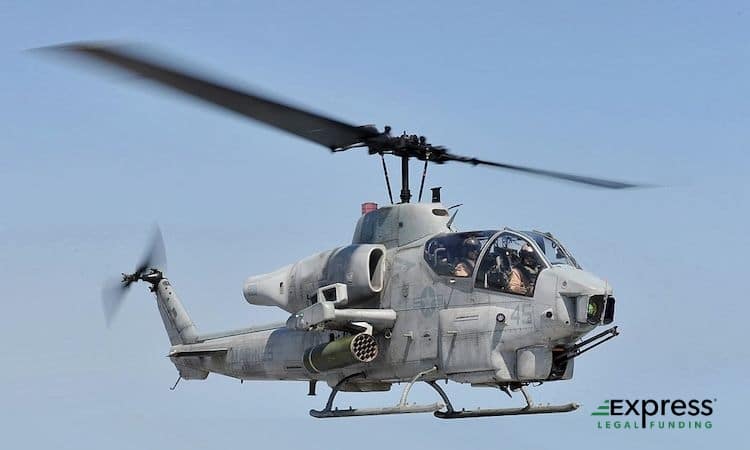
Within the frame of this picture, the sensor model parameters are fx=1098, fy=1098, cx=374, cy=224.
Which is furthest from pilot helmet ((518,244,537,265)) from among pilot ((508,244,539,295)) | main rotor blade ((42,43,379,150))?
main rotor blade ((42,43,379,150))

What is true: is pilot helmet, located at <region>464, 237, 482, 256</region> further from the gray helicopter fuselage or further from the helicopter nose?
the helicopter nose

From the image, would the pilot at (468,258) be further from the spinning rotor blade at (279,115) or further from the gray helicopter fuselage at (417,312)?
the spinning rotor blade at (279,115)

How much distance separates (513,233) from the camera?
14.7m

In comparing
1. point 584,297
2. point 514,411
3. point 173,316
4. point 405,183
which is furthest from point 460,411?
point 173,316

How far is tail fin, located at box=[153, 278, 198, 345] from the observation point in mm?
19781

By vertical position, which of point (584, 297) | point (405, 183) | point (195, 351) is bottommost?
point (195, 351)

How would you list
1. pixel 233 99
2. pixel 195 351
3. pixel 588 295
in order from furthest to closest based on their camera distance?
pixel 195 351
pixel 588 295
pixel 233 99

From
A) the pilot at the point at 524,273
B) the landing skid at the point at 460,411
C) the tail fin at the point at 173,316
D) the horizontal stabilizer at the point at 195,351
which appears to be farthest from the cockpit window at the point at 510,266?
the tail fin at the point at 173,316

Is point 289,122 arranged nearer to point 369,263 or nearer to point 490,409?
point 369,263

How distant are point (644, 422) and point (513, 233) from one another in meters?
3.74

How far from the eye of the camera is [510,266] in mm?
14539

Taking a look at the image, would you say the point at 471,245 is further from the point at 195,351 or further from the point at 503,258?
the point at 195,351

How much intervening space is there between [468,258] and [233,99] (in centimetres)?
407

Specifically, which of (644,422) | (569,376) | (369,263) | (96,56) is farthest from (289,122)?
(644,422)
